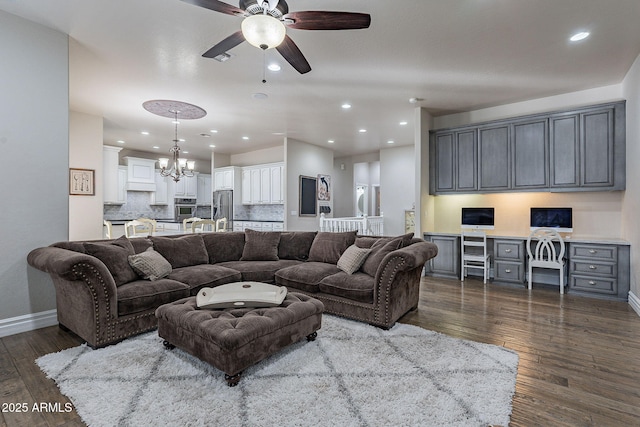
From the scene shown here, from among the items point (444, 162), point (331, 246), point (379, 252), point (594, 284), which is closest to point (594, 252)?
point (594, 284)

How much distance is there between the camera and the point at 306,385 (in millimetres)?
2041

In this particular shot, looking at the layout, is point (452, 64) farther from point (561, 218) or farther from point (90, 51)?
point (90, 51)

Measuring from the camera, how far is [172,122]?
21.4 feet

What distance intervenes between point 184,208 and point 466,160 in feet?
27.4

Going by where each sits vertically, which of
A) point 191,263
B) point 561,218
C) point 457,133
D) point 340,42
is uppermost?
point 340,42

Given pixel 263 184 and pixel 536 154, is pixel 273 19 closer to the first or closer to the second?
pixel 536 154

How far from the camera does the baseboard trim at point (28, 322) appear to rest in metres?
2.89

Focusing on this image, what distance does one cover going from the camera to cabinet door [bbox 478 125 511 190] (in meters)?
5.18

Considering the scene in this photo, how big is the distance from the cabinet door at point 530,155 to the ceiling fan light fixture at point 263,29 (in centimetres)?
454

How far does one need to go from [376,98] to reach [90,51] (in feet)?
12.7

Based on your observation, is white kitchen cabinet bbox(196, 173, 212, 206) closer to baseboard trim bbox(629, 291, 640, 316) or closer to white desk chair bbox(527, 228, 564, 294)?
white desk chair bbox(527, 228, 564, 294)

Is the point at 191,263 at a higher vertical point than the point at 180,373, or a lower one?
higher

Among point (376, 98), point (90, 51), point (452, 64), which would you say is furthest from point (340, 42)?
point (90, 51)

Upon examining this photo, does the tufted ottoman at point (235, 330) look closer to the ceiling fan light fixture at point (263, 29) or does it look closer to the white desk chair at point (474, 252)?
the ceiling fan light fixture at point (263, 29)
